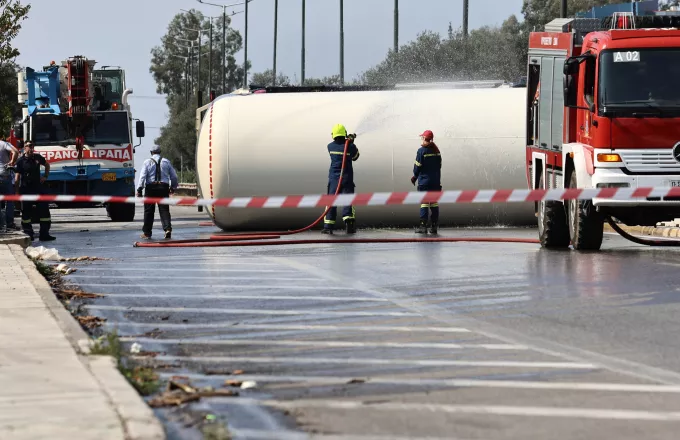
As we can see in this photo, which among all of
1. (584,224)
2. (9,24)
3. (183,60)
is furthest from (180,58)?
(584,224)

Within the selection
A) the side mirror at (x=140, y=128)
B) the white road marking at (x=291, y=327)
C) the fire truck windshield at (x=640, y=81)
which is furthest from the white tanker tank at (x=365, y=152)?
the white road marking at (x=291, y=327)

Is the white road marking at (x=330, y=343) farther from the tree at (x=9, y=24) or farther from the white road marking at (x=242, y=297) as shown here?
the tree at (x=9, y=24)

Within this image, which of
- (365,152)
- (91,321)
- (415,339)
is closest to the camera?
(415,339)

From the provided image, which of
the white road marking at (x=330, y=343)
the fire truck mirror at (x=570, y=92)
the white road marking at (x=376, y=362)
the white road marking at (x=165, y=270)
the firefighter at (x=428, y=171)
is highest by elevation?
the fire truck mirror at (x=570, y=92)

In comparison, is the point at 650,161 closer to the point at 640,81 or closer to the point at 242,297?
the point at 640,81

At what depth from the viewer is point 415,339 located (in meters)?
9.02

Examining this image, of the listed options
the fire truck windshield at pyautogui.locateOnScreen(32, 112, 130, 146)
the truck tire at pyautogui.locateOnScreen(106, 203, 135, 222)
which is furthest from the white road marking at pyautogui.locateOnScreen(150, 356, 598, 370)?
the truck tire at pyautogui.locateOnScreen(106, 203, 135, 222)

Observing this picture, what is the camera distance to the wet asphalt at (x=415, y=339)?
6.38 m

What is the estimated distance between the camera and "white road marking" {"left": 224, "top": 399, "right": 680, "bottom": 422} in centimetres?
641

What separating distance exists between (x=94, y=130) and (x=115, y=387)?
25.2 m

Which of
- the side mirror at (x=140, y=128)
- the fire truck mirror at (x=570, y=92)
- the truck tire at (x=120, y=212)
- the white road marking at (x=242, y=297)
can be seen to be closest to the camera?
the white road marking at (x=242, y=297)

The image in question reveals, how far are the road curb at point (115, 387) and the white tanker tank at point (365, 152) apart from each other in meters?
12.8

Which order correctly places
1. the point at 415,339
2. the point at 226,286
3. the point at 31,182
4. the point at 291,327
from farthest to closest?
the point at 31,182 < the point at 226,286 < the point at 291,327 < the point at 415,339

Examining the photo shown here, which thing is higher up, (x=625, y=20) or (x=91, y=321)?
(x=625, y=20)
